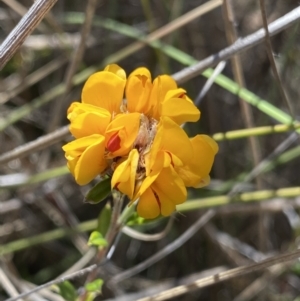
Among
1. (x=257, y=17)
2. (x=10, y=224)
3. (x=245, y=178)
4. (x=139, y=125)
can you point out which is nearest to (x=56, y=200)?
(x=10, y=224)

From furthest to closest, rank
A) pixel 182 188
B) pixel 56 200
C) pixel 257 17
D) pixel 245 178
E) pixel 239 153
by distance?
pixel 257 17, pixel 239 153, pixel 56 200, pixel 245 178, pixel 182 188

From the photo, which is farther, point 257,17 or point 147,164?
point 257,17

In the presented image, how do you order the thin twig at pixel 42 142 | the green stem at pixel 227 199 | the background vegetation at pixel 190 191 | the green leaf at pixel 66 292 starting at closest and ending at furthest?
the green leaf at pixel 66 292 < the thin twig at pixel 42 142 < the green stem at pixel 227 199 < the background vegetation at pixel 190 191

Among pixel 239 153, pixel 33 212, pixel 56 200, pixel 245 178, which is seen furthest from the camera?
pixel 239 153

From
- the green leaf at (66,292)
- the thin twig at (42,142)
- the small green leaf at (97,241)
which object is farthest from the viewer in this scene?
the thin twig at (42,142)

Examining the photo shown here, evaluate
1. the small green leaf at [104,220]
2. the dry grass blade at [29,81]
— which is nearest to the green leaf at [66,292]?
the small green leaf at [104,220]

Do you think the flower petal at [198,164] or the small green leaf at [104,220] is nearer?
the flower petal at [198,164]

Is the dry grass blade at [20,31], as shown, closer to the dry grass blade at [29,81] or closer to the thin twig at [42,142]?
the thin twig at [42,142]

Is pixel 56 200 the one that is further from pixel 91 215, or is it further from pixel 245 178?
pixel 245 178
